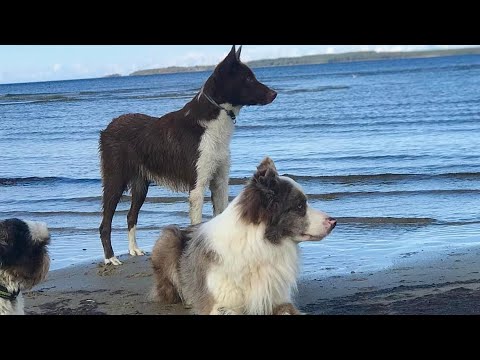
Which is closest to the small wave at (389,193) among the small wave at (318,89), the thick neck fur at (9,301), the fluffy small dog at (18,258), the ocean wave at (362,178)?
the ocean wave at (362,178)

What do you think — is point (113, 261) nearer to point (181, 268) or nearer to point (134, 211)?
point (134, 211)

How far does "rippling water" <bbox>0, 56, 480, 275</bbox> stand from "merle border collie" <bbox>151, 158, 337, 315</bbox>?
219cm

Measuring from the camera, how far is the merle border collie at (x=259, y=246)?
6.25 metres

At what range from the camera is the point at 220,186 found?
29.5 feet

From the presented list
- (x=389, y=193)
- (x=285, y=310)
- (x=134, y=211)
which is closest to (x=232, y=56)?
(x=134, y=211)

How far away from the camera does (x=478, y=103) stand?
3017 cm

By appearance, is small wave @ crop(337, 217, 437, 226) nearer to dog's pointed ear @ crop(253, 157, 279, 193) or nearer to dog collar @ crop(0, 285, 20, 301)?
dog's pointed ear @ crop(253, 157, 279, 193)

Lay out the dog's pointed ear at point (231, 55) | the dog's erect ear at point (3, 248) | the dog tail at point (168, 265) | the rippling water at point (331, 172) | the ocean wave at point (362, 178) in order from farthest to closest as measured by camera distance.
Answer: the ocean wave at point (362, 178) → the rippling water at point (331, 172) → the dog's pointed ear at point (231, 55) → the dog tail at point (168, 265) → the dog's erect ear at point (3, 248)

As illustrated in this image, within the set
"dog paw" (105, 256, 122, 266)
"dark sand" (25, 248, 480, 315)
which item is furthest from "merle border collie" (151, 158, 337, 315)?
"dog paw" (105, 256, 122, 266)

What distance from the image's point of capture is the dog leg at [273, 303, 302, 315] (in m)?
6.37

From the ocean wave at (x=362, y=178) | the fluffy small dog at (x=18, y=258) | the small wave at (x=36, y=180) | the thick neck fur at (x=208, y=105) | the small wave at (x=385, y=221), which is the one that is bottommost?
the small wave at (x=36, y=180)

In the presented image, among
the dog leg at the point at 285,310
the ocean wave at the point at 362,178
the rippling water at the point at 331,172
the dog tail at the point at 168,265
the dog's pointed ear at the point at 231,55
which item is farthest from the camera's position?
the ocean wave at the point at 362,178

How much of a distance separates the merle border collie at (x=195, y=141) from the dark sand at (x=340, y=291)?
796 mm

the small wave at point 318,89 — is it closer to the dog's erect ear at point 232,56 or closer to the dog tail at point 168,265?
the dog's erect ear at point 232,56
